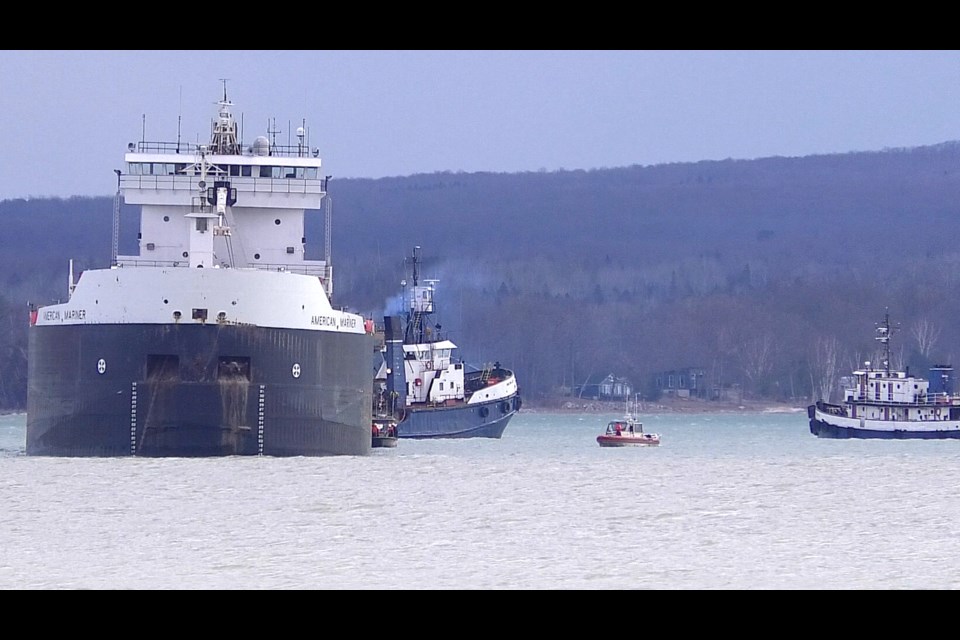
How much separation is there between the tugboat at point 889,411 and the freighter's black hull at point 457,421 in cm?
1481

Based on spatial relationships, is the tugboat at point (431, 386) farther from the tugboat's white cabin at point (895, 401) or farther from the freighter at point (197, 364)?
the freighter at point (197, 364)

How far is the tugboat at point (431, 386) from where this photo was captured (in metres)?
67.4

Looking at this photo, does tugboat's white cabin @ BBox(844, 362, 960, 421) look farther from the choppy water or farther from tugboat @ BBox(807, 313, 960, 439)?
the choppy water

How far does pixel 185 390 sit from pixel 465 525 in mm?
13695

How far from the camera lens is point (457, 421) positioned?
68812mm

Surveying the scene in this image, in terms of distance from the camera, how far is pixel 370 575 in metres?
17.7

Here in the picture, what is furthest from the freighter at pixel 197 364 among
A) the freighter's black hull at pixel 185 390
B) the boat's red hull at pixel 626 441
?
the boat's red hull at pixel 626 441

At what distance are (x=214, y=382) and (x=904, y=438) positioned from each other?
44139 millimetres

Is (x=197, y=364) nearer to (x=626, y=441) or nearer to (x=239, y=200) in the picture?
(x=239, y=200)
